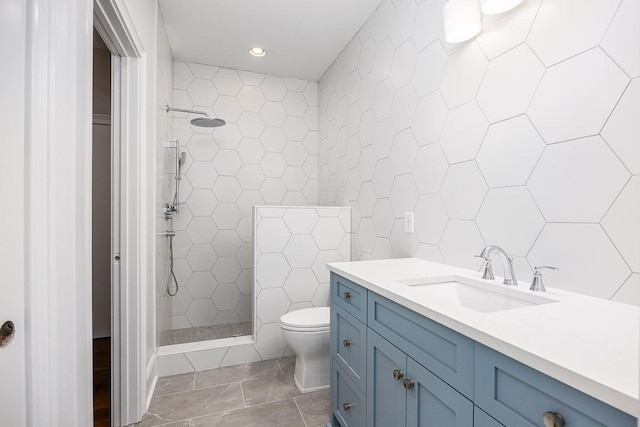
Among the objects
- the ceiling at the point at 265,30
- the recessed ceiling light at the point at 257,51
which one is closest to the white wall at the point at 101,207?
the ceiling at the point at 265,30

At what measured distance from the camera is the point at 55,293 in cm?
80

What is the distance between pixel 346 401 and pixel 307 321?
1.92 feet

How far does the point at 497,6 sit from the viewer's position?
1170 millimetres

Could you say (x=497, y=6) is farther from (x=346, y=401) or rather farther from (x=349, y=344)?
(x=346, y=401)

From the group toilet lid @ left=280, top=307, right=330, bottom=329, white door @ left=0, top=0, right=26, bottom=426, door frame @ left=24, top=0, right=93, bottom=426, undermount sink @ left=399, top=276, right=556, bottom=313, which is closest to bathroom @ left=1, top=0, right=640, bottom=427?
undermount sink @ left=399, top=276, right=556, bottom=313

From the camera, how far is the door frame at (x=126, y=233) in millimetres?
1638

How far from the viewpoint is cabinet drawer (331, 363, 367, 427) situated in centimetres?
129

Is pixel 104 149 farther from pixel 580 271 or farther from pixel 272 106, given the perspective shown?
pixel 580 271

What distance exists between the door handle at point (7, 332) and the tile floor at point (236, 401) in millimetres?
1248

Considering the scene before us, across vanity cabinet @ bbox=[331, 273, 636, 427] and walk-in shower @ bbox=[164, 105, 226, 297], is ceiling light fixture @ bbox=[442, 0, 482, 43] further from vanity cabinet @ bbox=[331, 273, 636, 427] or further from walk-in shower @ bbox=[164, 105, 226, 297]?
walk-in shower @ bbox=[164, 105, 226, 297]

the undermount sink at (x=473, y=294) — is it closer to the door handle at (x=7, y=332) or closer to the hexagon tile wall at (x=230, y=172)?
the door handle at (x=7, y=332)

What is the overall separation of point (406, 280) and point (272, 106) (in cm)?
250

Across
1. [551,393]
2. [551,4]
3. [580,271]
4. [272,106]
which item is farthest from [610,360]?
[272,106]

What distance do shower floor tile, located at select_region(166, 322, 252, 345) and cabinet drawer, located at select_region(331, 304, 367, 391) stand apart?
136 cm
